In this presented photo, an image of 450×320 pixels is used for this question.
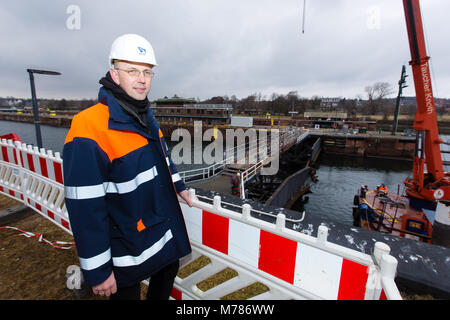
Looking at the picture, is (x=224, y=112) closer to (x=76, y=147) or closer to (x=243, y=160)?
(x=243, y=160)

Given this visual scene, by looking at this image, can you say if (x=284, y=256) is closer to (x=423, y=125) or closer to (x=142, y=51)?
(x=142, y=51)

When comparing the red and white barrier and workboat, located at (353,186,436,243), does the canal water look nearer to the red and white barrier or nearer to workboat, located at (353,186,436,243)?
workboat, located at (353,186,436,243)

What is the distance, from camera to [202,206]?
6.11 ft

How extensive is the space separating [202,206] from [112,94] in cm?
113

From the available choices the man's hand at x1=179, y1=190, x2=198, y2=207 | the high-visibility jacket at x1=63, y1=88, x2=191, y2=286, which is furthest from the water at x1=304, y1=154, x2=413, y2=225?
the high-visibility jacket at x1=63, y1=88, x2=191, y2=286

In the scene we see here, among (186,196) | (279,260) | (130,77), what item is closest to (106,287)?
(186,196)

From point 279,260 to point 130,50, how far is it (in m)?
1.79

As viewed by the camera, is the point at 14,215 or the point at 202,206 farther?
the point at 14,215

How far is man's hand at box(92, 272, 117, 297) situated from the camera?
118 cm

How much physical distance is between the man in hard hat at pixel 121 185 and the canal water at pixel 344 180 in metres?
9.46

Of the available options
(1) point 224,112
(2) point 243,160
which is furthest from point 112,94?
(1) point 224,112

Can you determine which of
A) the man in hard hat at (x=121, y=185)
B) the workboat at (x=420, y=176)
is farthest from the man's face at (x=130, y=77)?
the workboat at (x=420, y=176)

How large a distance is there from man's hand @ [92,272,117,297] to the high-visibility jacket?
5 centimetres
